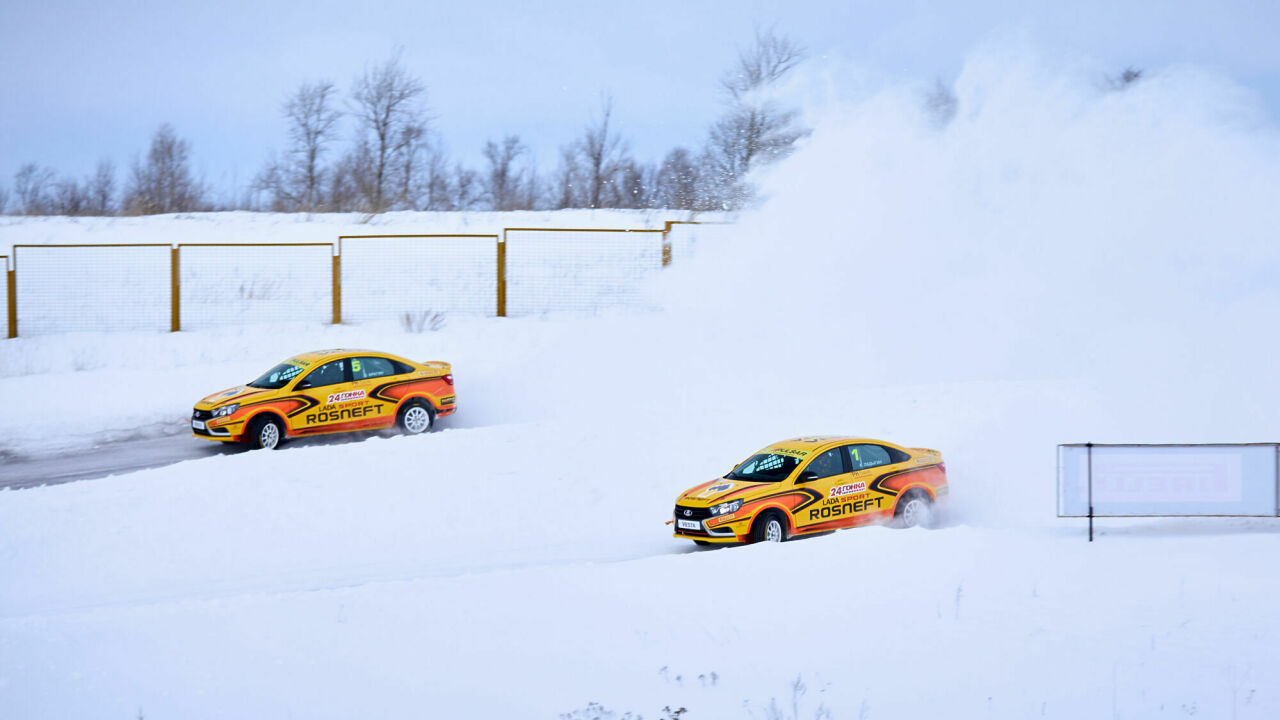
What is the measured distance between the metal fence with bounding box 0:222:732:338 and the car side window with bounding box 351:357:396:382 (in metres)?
7.75

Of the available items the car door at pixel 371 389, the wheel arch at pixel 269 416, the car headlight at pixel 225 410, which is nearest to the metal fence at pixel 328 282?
the car door at pixel 371 389

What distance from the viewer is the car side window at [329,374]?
53.1ft

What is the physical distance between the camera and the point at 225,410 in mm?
15562

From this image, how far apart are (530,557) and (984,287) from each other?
1447 cm

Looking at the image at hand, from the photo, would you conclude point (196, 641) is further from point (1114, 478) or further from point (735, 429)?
point (735, 429)

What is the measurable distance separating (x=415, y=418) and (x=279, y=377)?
7.02ft

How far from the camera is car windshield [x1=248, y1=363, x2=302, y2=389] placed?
16.1 m

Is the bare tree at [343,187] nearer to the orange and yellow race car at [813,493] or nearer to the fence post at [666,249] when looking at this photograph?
the fence post at [666,249]

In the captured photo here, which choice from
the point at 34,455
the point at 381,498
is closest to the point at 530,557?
the point at 381,498

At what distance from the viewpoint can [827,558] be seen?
9.77 metres

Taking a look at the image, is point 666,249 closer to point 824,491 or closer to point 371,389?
point 371,389

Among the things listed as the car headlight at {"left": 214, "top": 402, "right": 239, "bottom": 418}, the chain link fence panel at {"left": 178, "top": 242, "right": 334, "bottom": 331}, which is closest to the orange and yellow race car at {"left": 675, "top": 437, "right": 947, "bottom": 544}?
the car headlight at {"left": 214, "top": 402, "right": 239, "bottom": 418}

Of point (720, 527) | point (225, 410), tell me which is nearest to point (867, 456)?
point (720, 527)

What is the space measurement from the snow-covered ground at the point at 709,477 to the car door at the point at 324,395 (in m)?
1.34
